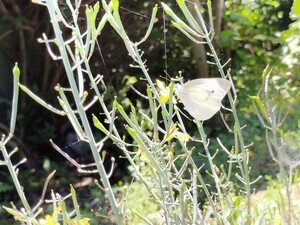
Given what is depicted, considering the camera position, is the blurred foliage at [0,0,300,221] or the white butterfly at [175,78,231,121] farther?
the blurred foliage at [0,0,300,221]

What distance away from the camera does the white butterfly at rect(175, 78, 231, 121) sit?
134 cm

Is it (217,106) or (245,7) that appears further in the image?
(245,7)

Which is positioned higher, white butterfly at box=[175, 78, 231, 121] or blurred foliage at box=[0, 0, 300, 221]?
white butterfly at box=[175, 78, 231, 121]

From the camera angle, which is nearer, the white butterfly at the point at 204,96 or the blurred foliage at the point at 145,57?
the white butterfly at the point at 204,96

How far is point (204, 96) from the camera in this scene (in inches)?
53.1

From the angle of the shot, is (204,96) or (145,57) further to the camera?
(145,57)

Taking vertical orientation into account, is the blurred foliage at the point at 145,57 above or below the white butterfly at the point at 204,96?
below

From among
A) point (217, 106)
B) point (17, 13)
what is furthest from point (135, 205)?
point (217, 106)

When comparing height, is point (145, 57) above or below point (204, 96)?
below

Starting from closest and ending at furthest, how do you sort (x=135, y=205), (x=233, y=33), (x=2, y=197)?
(x=135, y=205), (x=2, y=197), (x=233, y=33)

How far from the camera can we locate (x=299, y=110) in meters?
4.93

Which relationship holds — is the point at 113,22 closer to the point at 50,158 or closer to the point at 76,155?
the point at 76,155

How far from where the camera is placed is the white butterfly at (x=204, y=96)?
4.41 ft

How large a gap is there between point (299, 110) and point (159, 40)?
1.19 metres
